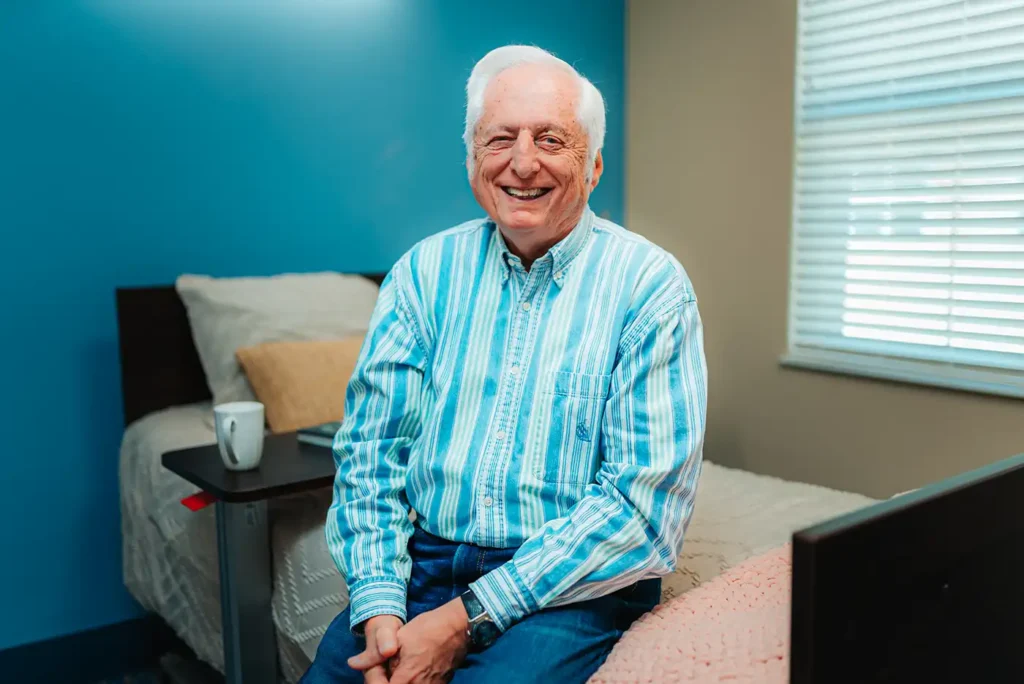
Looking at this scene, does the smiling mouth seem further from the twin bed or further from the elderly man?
the twin bed

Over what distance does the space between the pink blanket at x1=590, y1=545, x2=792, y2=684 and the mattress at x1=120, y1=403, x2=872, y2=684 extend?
350mm

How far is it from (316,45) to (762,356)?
1.82 meters

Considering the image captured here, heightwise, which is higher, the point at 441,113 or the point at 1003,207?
the point at 441,113

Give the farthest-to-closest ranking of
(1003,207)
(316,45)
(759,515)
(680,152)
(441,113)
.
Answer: (680,152) → (441,113) → (316,45) → (1003,207) → (759,515)

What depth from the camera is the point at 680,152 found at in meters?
3.23

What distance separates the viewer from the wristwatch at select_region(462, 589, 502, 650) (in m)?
1.12

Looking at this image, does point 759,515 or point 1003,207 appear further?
point 1003,207

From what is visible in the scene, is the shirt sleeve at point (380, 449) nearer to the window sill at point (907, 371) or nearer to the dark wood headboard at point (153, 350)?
the dark wood headboard at point (153, 350)

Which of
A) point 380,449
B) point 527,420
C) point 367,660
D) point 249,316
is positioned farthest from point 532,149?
point 249,316

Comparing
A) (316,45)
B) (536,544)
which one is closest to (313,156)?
(316,45)

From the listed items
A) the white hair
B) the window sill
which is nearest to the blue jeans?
the white hair

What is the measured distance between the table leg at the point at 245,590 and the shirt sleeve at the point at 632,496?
0.69 m

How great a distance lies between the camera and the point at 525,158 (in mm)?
1211

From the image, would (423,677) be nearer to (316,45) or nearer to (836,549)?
(836,549)
